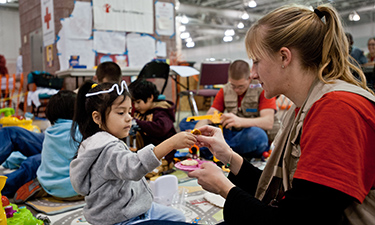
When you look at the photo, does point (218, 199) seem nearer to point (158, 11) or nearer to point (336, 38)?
point (336, 38)

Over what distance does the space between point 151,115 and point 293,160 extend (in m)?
2.11

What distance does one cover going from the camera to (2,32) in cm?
1159

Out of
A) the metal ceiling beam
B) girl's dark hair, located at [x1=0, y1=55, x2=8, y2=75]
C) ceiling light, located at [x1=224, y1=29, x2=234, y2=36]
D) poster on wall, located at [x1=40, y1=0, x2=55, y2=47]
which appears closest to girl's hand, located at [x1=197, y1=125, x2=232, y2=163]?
poster on wall, located at [x1=40, y1=0, x2=55, y2=47]

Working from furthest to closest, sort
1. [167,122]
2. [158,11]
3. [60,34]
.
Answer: [158,11]
[60,34]
[167,122]

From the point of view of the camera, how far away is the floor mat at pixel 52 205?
1914mm

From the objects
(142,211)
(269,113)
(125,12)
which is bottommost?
(142,211)

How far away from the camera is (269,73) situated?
3.06 feet

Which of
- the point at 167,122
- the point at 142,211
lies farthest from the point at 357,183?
the point at 167,122

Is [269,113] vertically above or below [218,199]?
above

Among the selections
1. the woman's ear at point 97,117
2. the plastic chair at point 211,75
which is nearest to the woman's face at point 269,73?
the woman's ear at point 97,117

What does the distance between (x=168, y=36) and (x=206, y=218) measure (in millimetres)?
4983

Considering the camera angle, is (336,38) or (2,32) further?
(2,32)

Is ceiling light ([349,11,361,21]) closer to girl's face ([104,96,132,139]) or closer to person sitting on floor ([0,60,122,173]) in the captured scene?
person sitting on floor ([0,60,122,173])

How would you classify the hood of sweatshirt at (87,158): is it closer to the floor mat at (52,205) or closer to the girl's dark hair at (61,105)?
the floor mat at (52,205)
